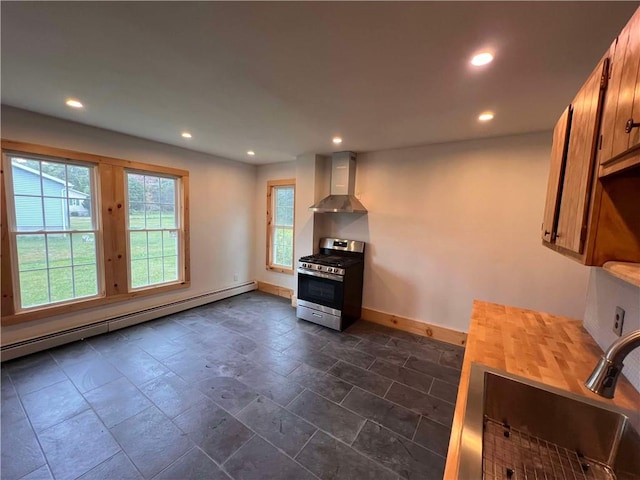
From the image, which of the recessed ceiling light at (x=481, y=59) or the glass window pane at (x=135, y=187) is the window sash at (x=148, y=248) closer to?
the glass window pane at (x=135, y=187)

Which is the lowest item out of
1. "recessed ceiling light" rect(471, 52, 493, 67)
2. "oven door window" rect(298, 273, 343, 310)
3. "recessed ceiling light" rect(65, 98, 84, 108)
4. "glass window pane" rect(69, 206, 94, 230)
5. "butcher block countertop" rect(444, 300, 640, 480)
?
"oven door window" rect(298, 273, 343, 310)

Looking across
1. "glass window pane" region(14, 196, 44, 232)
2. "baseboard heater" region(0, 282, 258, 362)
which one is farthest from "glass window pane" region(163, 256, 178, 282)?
"glass window pane" region(14, 196, 44, 232)

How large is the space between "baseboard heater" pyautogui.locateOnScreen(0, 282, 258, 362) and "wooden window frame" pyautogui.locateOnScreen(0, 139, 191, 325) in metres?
0.23

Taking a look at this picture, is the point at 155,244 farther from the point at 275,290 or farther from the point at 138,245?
the point at 275,290

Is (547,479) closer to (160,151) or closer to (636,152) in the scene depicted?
(636,152)

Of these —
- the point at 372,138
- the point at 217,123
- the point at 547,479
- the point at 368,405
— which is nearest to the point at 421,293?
the point at 368,405

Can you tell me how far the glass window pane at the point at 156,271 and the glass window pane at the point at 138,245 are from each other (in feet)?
0.51

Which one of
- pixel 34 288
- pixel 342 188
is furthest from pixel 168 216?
pixel 342 188

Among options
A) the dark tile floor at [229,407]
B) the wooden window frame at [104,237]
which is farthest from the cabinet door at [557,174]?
the wooden window frame at [104,237]

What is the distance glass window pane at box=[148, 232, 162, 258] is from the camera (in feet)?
12.5

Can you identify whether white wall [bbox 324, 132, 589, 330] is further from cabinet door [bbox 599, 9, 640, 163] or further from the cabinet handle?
the cabinet handle

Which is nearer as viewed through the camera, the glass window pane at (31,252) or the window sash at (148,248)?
the glass window pane at (31,252)

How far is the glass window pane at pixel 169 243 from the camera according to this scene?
398 centimetres

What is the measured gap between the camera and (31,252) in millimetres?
2773
